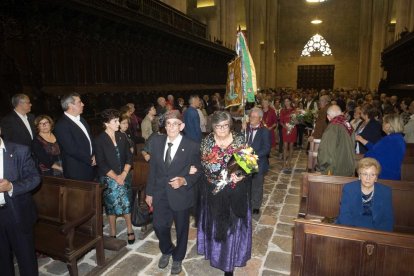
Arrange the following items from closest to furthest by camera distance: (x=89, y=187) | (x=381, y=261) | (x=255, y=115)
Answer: (x=381, y=261) < (x=89, y=187) < (x=255, y=115)

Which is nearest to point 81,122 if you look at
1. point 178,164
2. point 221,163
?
point 178,164

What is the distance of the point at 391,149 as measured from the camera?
4.25 metres

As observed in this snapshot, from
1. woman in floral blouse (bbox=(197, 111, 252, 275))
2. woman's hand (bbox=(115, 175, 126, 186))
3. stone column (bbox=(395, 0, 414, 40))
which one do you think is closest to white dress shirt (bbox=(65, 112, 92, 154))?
woman's hand (bbox=(115, 175, 126, 186))

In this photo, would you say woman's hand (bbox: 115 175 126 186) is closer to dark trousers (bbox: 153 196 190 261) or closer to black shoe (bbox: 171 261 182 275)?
dark trousers (bbox: 153 196 190 261)

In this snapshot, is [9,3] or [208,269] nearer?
[208,269]

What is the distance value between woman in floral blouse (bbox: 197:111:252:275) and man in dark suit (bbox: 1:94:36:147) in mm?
3482

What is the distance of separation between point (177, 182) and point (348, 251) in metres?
1.79

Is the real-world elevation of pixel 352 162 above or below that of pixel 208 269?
above

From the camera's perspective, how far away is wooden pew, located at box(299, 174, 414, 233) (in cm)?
395

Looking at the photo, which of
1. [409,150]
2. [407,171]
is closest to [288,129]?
[409,150]

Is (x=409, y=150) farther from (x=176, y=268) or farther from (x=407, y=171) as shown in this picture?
(x=176, y=268)

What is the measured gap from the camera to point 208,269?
390cm

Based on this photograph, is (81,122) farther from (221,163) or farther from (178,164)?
(221,163)

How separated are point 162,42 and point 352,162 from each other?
10.0 metres
